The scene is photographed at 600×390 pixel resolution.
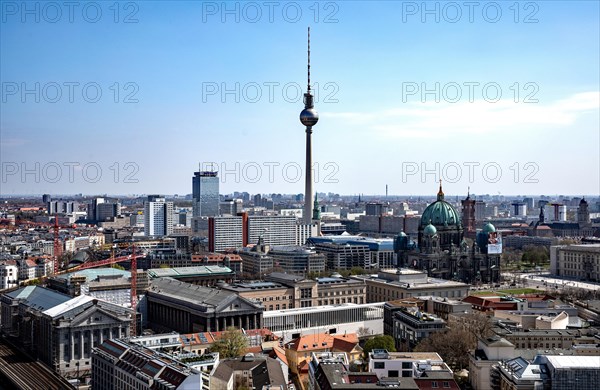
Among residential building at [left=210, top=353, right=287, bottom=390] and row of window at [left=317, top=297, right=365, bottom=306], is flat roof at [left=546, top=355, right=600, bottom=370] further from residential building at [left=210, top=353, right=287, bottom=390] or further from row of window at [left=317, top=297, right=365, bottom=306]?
row of window at [left=317, top=297, right=365, bottom=306]

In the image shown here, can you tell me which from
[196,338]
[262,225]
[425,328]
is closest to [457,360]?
[425,328]

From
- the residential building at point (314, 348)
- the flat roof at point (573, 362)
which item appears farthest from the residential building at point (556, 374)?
the residential building at point (314, 348)

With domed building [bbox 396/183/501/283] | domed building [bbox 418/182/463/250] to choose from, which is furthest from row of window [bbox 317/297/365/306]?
domed building [bbox 418/182/463/250]

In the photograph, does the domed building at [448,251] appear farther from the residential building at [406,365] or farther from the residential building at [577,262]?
the residential building at [406,365]

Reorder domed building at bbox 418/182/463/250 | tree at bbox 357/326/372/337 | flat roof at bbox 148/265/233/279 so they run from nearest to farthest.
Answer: tree at bbox 357/326/372/337
flat roof at bbox 148/265/233/279
domed building at bbox 418/182/463/250

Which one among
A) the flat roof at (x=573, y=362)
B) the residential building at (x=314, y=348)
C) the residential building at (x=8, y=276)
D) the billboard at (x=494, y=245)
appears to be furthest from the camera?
the billboard at (x=494, y=245)

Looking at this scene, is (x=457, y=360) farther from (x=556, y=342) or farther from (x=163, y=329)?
(x=163, y=329)
